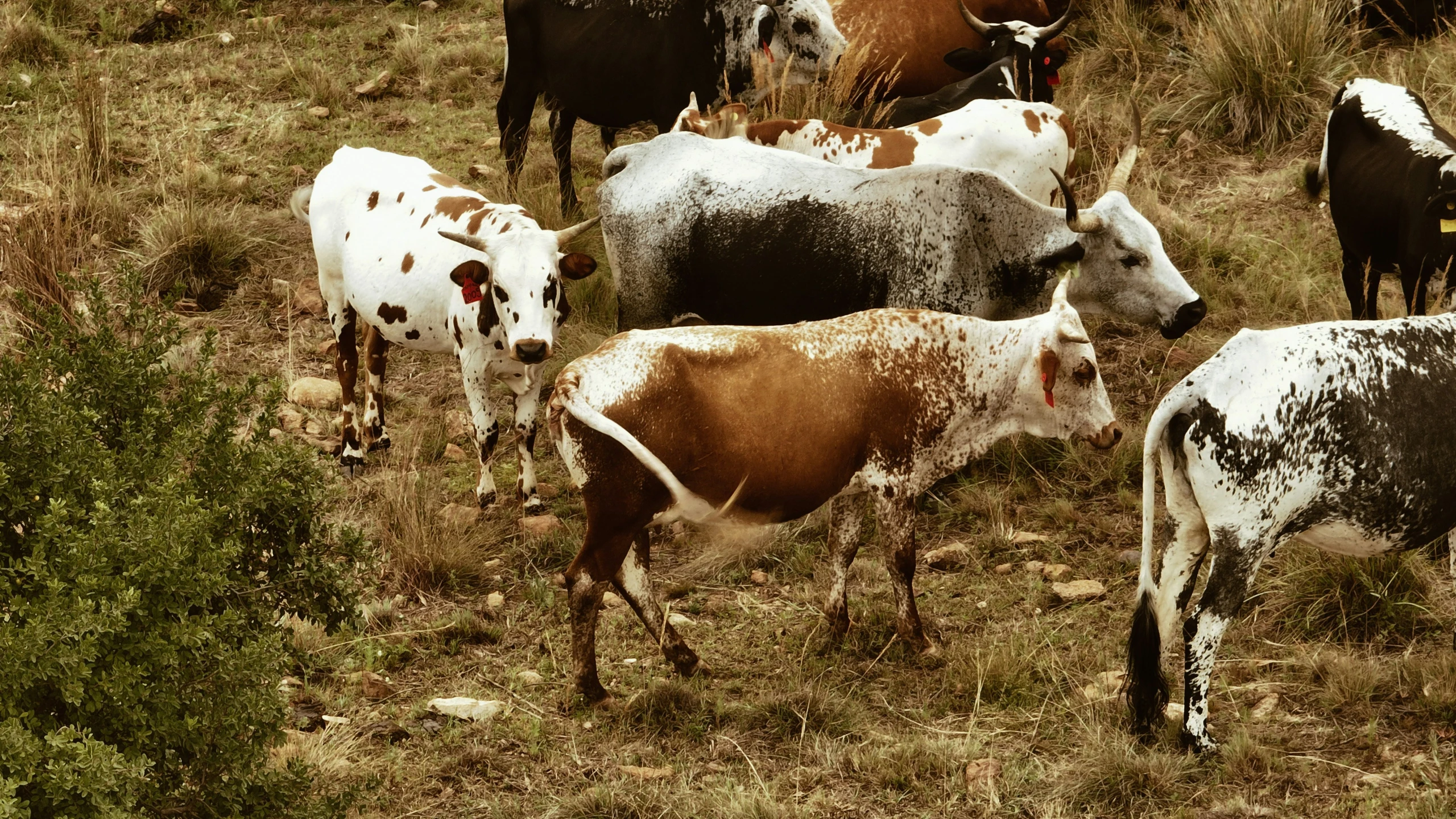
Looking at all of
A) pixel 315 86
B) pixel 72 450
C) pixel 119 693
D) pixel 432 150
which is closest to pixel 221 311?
pixel 432 150

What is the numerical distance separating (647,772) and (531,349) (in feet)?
6.84

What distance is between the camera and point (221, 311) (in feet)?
28.7

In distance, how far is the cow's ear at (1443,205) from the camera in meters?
6.30

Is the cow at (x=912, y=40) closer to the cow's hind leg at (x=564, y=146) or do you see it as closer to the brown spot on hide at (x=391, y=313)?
the cow's hind leg at (x=564, y=146)

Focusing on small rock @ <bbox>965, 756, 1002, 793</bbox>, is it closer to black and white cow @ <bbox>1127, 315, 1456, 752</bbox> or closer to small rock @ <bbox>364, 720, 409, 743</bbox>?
black and white cow @ <bbox>1127, 315, 1456, 752</bbox>

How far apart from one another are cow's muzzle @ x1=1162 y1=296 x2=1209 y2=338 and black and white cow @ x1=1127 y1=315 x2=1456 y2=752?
1633mm

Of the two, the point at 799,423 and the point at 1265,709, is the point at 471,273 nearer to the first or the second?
the point at 799,423

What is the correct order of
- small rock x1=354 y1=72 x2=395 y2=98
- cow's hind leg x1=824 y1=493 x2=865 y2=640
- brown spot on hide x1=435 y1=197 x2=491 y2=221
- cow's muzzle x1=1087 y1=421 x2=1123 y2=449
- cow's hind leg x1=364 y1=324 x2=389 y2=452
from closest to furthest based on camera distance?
cow's muzzle x1=1087 y1=421 x2=1123 y2=449, cow's hind leg x1=824 y1=493 x2=865 y2=640, brown spot on hide x1=435 y1=197 x2=491 y2=221, cow's hind leg x1=364 y1=324 x2=389 y2=452, small rock x1=354 y1=72 x2=395 y2=98

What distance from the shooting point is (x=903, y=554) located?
5.38m

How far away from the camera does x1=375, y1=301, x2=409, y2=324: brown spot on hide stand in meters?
6.83

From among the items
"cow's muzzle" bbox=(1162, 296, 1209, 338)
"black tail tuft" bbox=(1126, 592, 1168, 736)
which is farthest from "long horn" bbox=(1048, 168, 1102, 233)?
"black tail tuft" bbox=(1126, 592, 1168, 736)

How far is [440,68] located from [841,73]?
14.8ft

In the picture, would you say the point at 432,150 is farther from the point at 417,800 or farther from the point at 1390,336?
the point at 1390,336

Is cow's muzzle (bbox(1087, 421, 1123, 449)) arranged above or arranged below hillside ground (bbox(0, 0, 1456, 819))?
above
